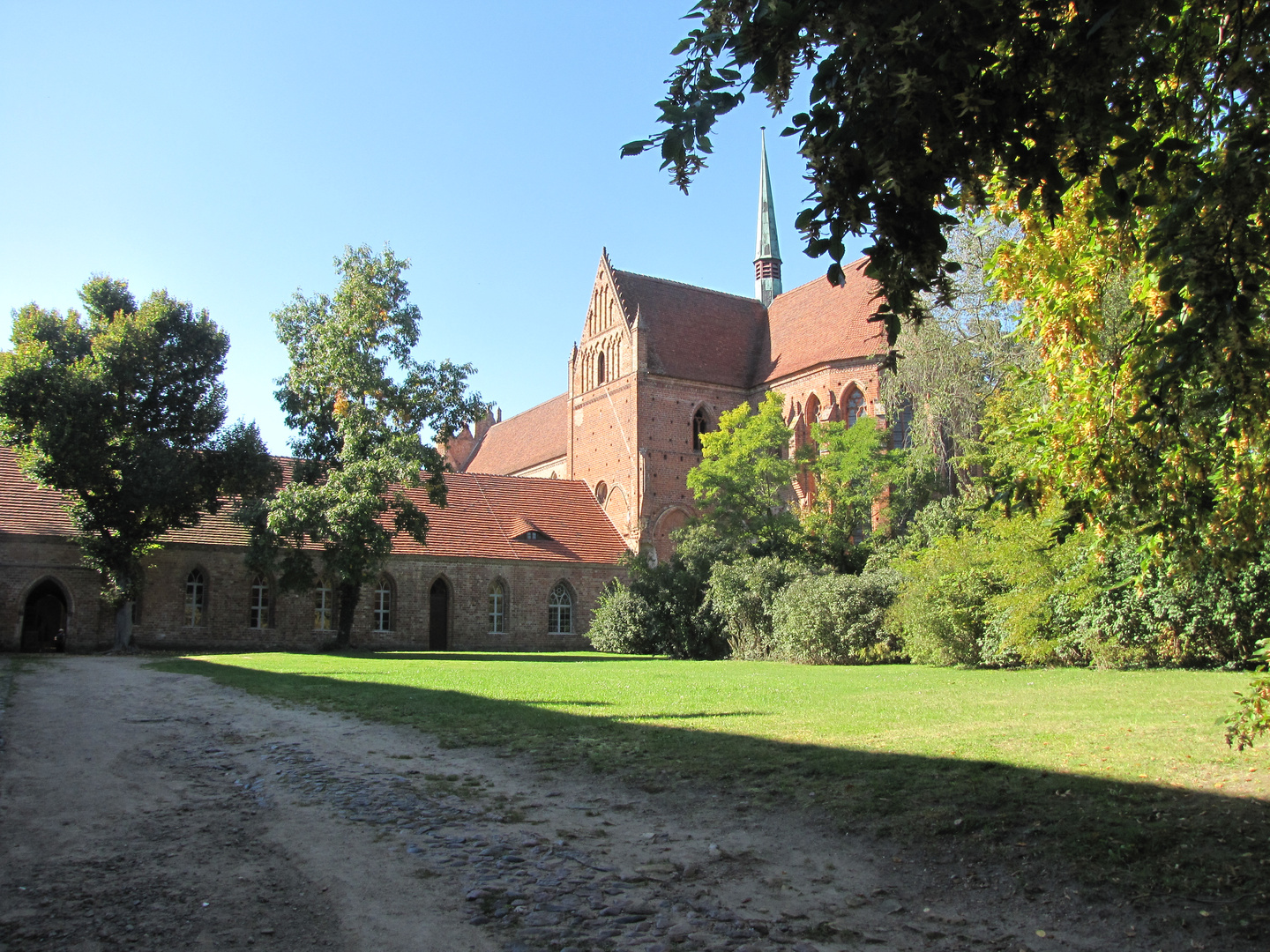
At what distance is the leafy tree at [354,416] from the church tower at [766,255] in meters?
37.1

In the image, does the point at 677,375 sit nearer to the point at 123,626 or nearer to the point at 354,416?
the point at 354,416

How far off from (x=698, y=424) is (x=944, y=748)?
37797mm

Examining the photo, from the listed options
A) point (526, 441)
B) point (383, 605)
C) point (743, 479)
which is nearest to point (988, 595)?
point (743, 479)

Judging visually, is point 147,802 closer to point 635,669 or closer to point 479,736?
point 479,736

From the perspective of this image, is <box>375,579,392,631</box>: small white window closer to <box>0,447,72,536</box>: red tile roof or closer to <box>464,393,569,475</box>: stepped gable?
<box>0,447,72,536</box>: red tile roof

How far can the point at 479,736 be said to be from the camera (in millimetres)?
9656

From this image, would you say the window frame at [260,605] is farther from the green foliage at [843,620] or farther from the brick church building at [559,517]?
the green foliage at [843,620]

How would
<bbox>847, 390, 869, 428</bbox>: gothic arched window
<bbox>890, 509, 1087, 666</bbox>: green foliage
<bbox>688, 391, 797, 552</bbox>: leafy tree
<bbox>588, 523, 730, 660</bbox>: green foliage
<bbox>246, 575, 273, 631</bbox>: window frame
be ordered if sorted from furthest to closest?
1. <bbox>847, 390, 869, 428</bbox>: gothic arched window
2. <bbox>246, 575, 273, 631</bbox>: window frame
3. <bbox>688, 391, 797, 552</bbox>: leafy tree
4. <bbox>588, 523, 730, 660</bbox>: green foliage
5. <bbox>890, 509, 1087, 666</bbox>: green foliage

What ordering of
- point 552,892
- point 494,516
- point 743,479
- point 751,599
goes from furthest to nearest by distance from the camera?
1. point 494,516
2. point 743,479
3. point 751,599
4. point 552,892

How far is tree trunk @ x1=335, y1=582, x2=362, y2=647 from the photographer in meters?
31.4

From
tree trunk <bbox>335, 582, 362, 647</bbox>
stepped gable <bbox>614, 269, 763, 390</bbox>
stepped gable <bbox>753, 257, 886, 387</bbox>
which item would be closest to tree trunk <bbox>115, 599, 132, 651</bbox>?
tree trunk <bbox>335, 582, 362, 647</bbox>

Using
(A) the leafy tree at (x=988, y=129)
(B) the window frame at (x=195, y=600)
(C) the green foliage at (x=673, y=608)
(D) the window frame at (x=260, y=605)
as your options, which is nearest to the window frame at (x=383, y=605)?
(D) the window frame at (x=260, y=605)

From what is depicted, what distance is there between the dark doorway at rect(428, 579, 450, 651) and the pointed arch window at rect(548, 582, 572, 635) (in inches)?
164

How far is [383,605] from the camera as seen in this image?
35750 mm
